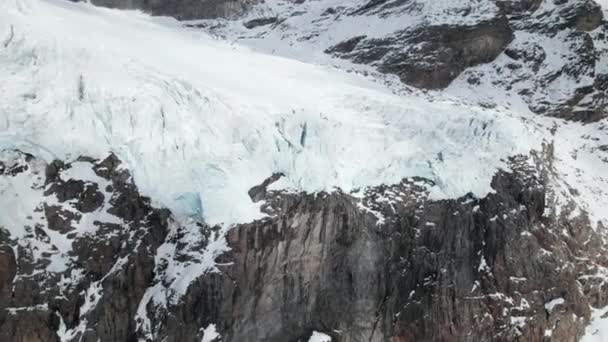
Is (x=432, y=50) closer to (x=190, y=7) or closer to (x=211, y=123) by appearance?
(x=190, y=7)

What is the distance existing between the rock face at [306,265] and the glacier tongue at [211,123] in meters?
0.72

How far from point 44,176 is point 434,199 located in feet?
49.5

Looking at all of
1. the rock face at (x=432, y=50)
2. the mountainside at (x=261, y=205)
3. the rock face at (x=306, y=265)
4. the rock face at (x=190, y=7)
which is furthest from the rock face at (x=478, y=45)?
the rock face at (x=306, y=265)

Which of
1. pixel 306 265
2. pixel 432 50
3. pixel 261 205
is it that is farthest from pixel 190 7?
pixel 306 265

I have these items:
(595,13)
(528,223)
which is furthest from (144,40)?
(595,13)

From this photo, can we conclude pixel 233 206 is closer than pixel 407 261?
Yes

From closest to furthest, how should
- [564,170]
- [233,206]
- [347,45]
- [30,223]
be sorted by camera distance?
[30,223]
[233,206]
[564,170]
[347,45]

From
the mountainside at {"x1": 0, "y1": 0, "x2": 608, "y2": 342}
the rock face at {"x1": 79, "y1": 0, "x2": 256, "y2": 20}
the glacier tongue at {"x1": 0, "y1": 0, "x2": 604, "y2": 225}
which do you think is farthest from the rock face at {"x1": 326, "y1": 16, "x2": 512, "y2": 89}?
the rock face at {"x1": 79, "y1": 0, "x2": 256, "y2": 20}

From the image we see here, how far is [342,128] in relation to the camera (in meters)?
31.2

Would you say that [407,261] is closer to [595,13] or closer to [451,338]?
[451,338]

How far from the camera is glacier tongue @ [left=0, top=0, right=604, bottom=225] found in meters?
27.0

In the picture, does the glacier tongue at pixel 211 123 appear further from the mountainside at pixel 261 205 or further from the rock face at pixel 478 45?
the rock face at pixel 478 45

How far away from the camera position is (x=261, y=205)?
2802 cm

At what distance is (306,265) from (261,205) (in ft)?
9.44
